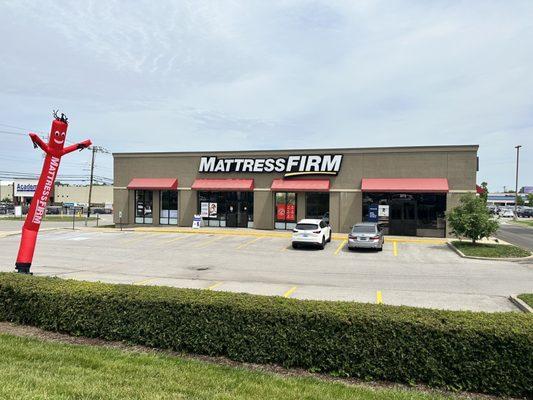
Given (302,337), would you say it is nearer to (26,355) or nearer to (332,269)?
(26,355)

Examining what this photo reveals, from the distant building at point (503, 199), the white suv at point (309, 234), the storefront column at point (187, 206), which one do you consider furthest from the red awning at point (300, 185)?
the distant building at point (503, 199)

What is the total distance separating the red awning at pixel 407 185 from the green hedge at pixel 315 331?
76.7 feet

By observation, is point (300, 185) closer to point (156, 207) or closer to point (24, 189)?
point (156, 207)

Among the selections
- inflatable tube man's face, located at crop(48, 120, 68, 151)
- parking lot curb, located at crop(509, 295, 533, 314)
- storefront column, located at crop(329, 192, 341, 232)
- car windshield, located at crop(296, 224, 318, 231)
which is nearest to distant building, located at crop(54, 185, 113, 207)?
storefront column, located at crop(329, 192, 341, 232)

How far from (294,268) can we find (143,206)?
23.4 metres

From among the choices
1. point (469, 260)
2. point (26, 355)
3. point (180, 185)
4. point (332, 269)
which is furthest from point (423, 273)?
point (180, 185)

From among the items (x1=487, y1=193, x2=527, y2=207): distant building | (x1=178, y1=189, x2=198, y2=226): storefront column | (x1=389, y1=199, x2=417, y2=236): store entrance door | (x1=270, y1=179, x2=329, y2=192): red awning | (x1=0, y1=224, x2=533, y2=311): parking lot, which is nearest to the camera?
(x1=0, y1=224, x2=533, y2=311): parking lot

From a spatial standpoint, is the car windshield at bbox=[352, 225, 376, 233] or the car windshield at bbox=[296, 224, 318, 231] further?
the car windshield at bbox=[296, 224, 318, 231]

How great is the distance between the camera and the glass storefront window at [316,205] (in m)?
31.8

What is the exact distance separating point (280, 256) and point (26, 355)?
15.4 metres

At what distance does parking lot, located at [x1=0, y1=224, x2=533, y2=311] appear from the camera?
40.8 feet

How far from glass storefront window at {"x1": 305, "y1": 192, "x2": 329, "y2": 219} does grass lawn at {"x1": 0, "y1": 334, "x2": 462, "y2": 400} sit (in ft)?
86.6

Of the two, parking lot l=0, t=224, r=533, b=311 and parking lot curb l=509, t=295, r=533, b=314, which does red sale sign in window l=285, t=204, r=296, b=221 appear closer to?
parking lot l=0, t=224, r=533, b=311

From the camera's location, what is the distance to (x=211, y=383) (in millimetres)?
5035
